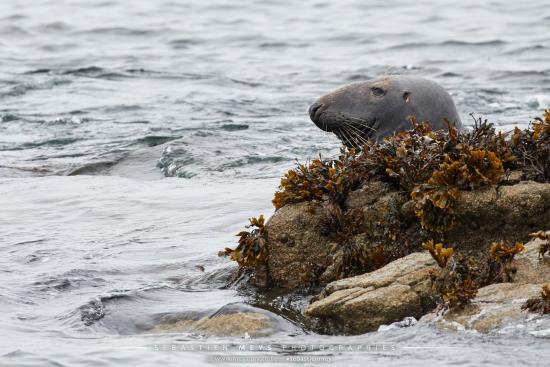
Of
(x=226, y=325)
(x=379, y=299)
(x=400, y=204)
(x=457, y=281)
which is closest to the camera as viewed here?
(x=457, y=281)

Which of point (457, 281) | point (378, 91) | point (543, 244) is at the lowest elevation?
point (457, 281)

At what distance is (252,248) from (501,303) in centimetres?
165

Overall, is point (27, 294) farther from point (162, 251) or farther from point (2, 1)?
point (2, 1)

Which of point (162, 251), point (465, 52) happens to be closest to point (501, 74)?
point (465, 52)

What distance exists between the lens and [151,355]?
4.81m

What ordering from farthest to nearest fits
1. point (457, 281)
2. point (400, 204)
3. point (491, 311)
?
point (400, 204), point (457, 281), point (491, 311)

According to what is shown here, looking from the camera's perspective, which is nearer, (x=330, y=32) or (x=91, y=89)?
(x=91, y=89)

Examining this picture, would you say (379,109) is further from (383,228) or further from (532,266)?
(532,266)

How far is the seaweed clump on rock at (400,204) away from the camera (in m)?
5.40

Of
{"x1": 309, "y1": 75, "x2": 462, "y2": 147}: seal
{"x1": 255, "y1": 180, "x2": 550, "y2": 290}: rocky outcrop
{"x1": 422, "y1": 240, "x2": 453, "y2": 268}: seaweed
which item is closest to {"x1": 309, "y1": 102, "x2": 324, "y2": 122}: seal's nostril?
{"x1": 309, "y1": 75, "x2": 462, "y2": 147}: seal

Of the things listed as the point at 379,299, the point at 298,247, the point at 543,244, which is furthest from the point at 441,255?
the point at 298,247

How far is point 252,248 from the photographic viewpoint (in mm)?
5785

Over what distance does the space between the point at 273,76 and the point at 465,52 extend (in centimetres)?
374

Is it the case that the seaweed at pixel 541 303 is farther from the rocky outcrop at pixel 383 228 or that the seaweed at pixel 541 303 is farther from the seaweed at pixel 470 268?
the rocky outcrop at pixel 383 228
